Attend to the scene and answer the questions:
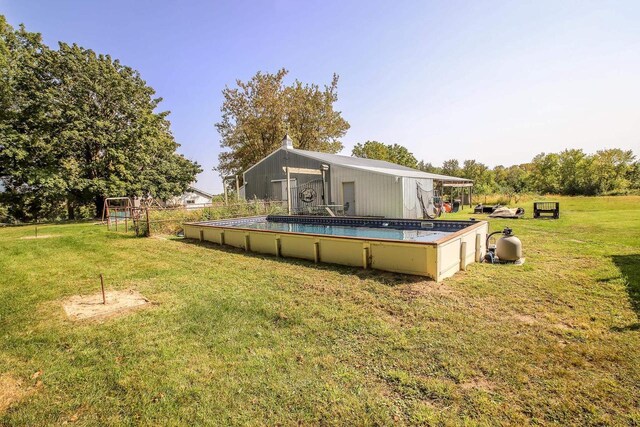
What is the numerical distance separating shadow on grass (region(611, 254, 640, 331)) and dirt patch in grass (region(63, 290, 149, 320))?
602cm

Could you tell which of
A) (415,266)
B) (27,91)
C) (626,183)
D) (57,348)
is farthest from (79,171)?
(626,183)

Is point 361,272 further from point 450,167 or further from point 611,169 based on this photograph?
point 611,169

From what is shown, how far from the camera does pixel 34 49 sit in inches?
747

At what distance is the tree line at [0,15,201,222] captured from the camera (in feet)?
57.9

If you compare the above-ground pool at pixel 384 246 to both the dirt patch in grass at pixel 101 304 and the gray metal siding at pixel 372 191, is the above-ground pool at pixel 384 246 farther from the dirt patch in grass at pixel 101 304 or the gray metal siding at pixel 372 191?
the gray metal siding at pixel 372 191

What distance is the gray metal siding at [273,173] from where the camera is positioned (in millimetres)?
16359

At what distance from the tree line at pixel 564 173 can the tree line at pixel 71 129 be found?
28756 mm

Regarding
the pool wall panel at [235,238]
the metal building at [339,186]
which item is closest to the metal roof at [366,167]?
the metal building at [339,186]

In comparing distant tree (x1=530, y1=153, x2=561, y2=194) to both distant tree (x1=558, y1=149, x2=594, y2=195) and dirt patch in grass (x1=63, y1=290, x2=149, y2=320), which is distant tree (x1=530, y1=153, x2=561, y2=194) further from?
dirt patch in grass (x1=63, y1=290, x2=149, y2=320)

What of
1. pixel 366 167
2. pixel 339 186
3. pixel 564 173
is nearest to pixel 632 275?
pixel 339 186

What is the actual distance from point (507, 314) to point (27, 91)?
83.5 ft

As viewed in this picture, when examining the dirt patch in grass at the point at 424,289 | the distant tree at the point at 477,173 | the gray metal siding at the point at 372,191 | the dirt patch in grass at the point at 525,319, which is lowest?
the dirt patch in grass at the point at 525,319

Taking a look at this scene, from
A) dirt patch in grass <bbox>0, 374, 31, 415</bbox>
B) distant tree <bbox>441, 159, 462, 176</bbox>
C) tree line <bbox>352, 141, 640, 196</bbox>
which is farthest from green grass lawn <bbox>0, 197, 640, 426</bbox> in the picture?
distant tree <bbox>441, 159, 462, 176</bbox>

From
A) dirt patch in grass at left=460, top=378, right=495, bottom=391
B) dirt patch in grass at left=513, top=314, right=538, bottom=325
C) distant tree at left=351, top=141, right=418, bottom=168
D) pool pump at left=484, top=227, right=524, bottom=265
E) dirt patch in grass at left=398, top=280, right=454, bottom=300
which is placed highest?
distant tree at left=351, top=141, right=418, bottom=168
